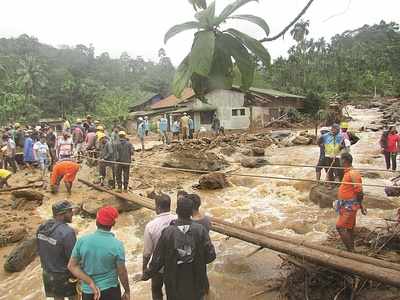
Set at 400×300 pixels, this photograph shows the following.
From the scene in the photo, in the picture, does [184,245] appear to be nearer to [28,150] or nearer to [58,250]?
[58,250]

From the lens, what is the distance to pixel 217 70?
2.09 metres

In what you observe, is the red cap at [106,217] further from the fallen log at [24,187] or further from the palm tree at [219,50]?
the fallen log at [24,187]

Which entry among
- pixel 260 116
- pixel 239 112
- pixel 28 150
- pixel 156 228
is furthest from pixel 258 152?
pixel 156 228

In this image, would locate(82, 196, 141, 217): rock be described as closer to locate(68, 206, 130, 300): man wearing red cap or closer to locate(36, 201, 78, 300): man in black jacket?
locate(36, 201, 78, 300): man in black jacket

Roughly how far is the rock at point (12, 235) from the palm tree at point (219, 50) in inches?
278

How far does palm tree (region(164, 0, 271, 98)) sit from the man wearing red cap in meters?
1.69

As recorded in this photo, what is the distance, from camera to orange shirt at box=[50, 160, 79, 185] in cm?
948

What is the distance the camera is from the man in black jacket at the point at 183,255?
314cm

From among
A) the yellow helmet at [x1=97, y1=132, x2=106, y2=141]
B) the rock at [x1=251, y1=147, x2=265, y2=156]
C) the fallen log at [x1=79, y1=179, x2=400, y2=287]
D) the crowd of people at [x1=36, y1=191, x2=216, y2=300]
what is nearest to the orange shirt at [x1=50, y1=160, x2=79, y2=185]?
the yellow helmet at [x1=97, y1=132, x2=106, y2=141]

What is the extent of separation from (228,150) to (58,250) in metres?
12.6

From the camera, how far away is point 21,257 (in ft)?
22.0

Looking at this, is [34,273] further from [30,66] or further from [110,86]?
[110,86]

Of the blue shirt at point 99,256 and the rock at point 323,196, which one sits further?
the rock at point 323,196

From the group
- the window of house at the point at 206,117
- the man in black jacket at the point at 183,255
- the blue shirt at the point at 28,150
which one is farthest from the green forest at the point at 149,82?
the man in black jacket at the point at 183,255
